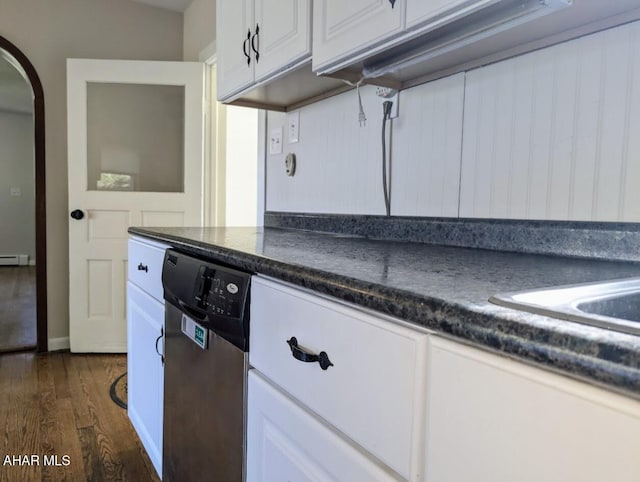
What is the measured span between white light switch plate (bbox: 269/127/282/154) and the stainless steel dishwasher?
100cm

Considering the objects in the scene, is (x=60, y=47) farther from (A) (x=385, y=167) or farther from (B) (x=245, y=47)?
(A) (x=385, y=167)

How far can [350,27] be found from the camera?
3.63ft

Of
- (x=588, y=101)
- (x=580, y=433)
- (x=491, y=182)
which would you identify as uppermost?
(x=588, y=101)

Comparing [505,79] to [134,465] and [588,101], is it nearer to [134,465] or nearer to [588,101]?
[588,101]

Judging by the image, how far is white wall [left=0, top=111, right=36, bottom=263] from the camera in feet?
22.2

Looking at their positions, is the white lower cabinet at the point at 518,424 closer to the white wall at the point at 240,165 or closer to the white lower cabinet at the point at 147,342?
the white lower cabinet at the point at 147,342

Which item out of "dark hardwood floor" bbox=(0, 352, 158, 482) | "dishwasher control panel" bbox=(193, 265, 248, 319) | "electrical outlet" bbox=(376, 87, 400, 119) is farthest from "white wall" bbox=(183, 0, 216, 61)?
"dishwasher control panel" bbox=(193, 265, 248, 319)

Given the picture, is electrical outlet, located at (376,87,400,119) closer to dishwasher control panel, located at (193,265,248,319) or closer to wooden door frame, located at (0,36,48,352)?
dishwasher control panel, located at (193,265,248,319)

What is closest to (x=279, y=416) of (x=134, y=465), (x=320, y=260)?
(x=320, y=260)

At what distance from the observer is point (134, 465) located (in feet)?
5.62

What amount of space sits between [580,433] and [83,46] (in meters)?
3.51

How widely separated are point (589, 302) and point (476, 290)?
15 cm

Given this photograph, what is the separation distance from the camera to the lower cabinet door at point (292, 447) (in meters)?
0.61

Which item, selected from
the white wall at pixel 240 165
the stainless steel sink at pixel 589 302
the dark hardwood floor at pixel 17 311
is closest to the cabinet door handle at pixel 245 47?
the stainless steel sink at pixel 589 302
